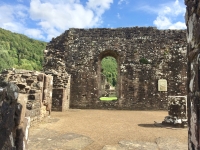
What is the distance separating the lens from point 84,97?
14.5 meters

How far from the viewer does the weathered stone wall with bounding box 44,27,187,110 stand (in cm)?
1422

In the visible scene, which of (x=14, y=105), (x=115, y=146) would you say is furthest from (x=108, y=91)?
(x=14, y=105)

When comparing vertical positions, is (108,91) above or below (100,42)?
below

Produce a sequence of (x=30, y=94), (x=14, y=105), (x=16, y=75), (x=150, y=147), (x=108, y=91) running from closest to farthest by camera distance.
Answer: (x=14, y=105) < (x=150, y=147) < (x=30, y=94) < (x=16, y=75) < (x=108, y=91)

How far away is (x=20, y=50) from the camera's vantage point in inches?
1296

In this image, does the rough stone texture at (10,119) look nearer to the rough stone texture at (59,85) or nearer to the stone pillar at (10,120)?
the stone pillar at (10,120)

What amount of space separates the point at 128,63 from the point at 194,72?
12.6 meters

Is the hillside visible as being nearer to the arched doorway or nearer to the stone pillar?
the arched doorway

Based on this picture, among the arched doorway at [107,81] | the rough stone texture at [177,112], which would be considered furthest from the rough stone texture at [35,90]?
the arched doorway at [107,81]

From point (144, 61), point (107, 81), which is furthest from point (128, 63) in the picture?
point (107, 81)

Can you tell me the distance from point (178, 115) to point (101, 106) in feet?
23.2

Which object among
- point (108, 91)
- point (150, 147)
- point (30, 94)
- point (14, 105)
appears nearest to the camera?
point (14, 105)

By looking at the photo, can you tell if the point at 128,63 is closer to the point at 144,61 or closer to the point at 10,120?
the point at 144,61

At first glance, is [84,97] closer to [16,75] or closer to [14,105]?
[16,75]
